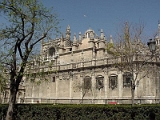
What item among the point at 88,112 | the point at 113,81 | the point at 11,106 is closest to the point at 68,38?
the point at 113,81

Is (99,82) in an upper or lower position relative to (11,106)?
upper

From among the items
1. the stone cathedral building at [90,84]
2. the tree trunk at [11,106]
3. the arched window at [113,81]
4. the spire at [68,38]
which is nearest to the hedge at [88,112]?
the tree trunk at [11,106]

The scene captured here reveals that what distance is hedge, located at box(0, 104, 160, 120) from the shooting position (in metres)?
10.8

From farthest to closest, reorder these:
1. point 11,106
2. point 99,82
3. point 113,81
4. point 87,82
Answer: point 87,82
point 99,82
point 113,81
point 11,106

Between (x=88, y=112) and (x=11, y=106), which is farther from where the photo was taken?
(x=11, y=106)

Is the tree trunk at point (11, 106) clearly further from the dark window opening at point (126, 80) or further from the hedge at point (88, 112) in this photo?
the dark window opening at point (126, 80)

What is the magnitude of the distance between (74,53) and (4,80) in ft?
106

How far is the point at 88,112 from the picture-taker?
40.7 ft

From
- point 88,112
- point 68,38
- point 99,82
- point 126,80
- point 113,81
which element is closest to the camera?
point 88,112

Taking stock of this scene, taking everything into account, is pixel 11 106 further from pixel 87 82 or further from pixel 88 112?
pixel 87 82

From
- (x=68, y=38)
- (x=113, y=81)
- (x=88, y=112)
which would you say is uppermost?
(x=68, y=38)

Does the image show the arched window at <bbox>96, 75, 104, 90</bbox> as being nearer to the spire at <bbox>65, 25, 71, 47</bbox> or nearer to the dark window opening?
the dark window opening

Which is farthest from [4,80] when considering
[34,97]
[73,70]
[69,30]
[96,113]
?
[69,30]

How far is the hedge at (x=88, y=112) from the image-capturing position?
10.8 m
